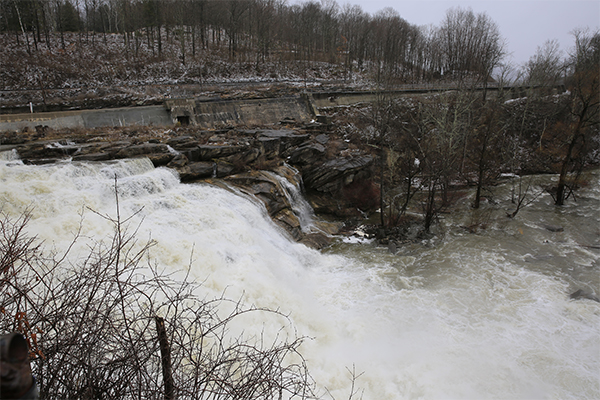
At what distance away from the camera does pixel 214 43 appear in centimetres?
5056

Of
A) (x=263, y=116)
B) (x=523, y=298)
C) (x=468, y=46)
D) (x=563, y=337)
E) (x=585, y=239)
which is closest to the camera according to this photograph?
(x=563, y=337)

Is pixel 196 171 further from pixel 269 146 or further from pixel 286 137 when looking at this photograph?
pixel 286 137

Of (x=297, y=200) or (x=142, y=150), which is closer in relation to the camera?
(x=142, y=150)

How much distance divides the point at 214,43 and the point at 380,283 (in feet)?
163

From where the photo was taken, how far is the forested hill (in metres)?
36.8

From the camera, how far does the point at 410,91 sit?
1564 inches

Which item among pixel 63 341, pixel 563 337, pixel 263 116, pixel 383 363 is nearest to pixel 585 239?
pixel 563 337

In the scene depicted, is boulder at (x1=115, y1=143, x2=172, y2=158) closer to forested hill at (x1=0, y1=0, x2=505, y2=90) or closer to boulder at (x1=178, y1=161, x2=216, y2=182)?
boulder at (x1=178, y1=161, x2=216, y2=182)

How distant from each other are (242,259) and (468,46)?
54.4 m

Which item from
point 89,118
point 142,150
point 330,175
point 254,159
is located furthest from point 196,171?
point 89,118

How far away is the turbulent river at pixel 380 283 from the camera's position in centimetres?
756

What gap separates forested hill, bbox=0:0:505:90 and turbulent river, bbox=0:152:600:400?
67.7 ft

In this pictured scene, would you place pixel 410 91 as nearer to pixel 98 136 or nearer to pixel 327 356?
pixel 98 136

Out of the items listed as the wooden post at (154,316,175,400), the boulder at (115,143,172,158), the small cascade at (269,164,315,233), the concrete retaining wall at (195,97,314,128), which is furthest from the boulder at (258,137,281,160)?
the wooden post at (154,316,175,400)
